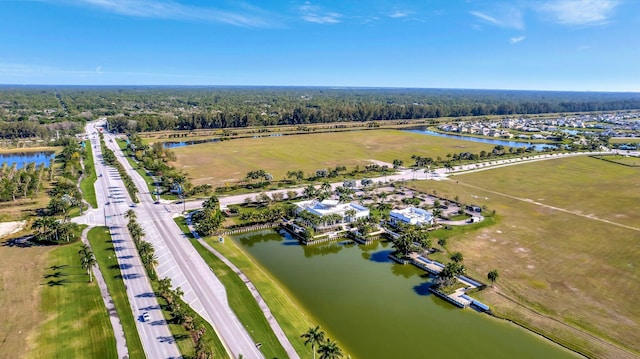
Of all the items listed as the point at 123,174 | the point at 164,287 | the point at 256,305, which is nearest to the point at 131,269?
the point at 164,287

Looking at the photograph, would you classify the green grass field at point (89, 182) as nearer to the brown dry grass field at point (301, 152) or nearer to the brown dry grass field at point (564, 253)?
the brown dry grass field at point (301, 152)

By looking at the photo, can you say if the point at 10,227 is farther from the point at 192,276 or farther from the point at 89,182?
the point at 192,276

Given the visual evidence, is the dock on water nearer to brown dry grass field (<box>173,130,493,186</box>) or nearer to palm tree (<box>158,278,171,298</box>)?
palm tree (<box>158,278,171,298</box>)

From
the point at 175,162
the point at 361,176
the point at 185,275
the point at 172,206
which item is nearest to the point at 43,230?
the point at 172,206


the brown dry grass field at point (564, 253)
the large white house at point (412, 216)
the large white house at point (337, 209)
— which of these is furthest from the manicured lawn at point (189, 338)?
the large white house at point (412, 216)

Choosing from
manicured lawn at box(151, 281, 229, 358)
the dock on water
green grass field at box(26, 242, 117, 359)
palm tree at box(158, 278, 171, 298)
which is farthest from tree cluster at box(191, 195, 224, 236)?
the dock on water

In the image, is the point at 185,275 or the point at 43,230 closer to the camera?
the point at 185,275

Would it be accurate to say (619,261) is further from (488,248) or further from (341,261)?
(341,261)
